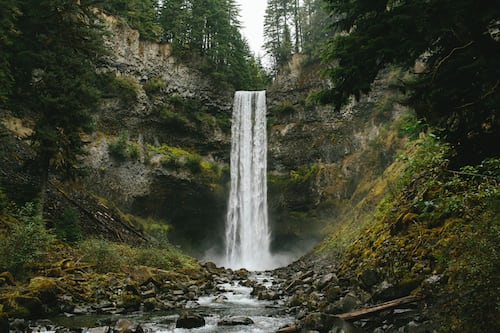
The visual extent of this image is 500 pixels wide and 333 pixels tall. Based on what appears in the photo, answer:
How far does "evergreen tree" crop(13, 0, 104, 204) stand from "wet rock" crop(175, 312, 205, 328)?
404 inches

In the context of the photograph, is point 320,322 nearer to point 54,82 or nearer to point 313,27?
point 54,82

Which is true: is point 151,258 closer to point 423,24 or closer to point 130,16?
point 423,24

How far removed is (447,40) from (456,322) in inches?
151

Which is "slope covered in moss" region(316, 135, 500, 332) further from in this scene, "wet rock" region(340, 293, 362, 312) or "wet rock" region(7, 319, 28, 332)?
"wet rock" region(7, 319, 28, 332)

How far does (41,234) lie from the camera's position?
10766mm

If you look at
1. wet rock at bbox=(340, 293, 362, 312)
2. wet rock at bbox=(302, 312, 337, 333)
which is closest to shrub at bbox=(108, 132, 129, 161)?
wet rock at bbox=(340, 293, 362, 312)

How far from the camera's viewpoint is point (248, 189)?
32.3 meters

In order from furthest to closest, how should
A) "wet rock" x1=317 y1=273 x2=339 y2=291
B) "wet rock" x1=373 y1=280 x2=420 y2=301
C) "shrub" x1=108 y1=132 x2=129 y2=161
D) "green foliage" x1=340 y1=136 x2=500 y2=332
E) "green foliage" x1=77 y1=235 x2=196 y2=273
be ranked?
"shrub" x1=108 y1=132 x2=129 y2=161, "green foliage" x1=77 y1=235 x2=196 y2=273, "wet rock" x1=317 y1=273 x2=339 y2=291, "wet rock" x1=373 y1=280 x2=420 y2=301, "green foliage" x1=340 y1=136 x2=500 y2=332

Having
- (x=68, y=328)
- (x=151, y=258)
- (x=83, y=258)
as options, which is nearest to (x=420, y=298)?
(x=68, y=328)

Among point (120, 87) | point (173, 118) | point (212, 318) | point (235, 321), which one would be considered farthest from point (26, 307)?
point (173, 118)

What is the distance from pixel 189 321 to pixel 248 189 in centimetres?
2445

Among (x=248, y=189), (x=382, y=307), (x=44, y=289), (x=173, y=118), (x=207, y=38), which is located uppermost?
(x=207, y=38)

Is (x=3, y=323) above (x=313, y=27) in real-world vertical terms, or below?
below

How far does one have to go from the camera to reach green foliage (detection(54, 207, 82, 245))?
1511cm
